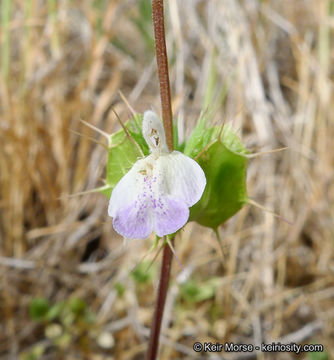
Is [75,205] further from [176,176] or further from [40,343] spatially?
[176,176]

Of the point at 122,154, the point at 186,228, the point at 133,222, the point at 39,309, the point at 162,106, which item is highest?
the point at 162,106

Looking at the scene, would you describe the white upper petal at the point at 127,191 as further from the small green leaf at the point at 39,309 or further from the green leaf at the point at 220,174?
the small green leaf at the point at 39,309

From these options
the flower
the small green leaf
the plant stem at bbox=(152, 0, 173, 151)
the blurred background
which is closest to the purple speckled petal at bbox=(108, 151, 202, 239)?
the flower

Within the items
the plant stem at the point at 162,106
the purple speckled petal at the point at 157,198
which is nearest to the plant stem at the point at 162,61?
the plant stem at the point at 162,106

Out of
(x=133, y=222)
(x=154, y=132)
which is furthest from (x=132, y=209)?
(x=154, y=132)

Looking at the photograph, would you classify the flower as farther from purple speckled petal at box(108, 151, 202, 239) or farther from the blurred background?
the blurred background

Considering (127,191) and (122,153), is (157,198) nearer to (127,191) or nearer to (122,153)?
(127,191)
